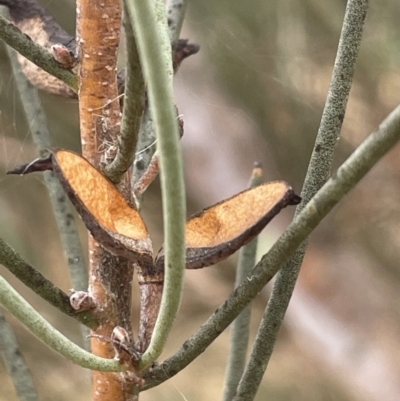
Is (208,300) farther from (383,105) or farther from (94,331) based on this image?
(94,331)

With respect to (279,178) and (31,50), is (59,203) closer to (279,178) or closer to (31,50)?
(31,50)

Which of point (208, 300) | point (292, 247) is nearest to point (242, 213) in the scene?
point (292, 247)

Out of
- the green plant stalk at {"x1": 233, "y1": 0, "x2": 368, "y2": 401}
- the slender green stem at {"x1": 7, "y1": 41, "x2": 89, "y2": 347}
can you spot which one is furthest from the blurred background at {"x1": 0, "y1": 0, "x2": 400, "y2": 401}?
the green plant stalk at {"x1": 233, "y1": 0, "x2": 368, "y2": 401}

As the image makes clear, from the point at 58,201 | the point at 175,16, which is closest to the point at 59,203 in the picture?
the point at 58,201

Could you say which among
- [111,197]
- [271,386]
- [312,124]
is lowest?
[271,386]

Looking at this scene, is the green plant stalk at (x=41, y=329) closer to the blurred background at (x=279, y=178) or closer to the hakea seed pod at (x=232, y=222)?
the hakea seed pod at (x=232, y=222)

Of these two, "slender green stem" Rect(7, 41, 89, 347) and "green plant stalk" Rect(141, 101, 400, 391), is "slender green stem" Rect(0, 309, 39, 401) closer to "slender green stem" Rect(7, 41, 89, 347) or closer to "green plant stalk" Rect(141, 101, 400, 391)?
"slender green stem" Rect(7, 41, 89, 347)

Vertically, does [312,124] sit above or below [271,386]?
above
